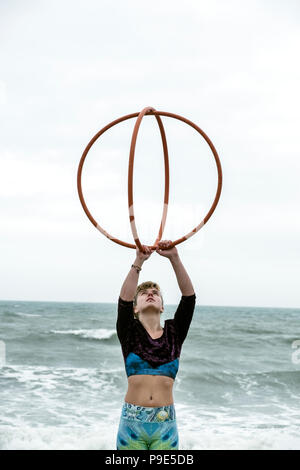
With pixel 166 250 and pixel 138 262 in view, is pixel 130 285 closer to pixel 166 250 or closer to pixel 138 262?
pixel 138 262

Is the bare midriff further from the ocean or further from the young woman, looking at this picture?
the ocean

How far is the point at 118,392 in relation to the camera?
14805mm

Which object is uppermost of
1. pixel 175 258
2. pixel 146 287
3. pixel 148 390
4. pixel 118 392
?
pixel 118 392

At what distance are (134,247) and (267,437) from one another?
27.0 ft

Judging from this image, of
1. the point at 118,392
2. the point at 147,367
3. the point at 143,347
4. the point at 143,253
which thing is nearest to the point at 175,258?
the point at 143,253

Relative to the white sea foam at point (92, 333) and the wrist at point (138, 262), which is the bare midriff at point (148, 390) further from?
the white sea foam at point (92, 333)

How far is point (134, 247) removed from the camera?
4.19 metres

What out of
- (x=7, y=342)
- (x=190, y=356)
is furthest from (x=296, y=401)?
(x=7, y=342)

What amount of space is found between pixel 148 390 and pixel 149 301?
→ 655mm

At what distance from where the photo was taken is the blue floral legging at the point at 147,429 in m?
3.79

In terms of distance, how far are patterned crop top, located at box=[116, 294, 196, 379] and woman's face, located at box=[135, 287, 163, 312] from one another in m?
0.12

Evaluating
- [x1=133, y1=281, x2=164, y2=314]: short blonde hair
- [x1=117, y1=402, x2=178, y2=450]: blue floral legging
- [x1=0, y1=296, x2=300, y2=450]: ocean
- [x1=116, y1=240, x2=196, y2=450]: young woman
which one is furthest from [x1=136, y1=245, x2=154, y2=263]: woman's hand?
[x1=117, y1=402, x2=178, y2=450]: blue floral legging

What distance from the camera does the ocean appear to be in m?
10.6

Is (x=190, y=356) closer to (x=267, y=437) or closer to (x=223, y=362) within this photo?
(x=223, y=362)
